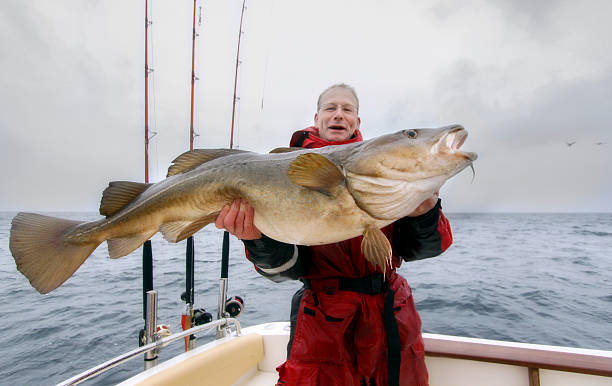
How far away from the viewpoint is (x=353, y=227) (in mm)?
1835

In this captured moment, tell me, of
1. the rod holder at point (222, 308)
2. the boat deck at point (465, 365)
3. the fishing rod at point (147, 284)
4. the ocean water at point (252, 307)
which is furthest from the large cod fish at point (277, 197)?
the ocean water at point (252, 307)

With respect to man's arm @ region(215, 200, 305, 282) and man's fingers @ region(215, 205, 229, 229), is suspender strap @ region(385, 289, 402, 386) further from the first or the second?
man's fingers @ region(215, 205, 229, 229)

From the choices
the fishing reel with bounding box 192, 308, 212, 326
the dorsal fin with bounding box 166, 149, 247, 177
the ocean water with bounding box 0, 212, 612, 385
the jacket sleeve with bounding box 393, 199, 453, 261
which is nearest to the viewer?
the jacket sleeve with bounding box 393, 199, 453, 261

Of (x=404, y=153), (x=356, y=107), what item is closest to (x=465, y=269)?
(x=356, y=107)

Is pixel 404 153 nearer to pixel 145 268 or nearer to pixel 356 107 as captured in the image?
pixel 356 107

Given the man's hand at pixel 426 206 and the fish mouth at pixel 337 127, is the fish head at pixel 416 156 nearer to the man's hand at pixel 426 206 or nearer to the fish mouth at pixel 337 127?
the man's hand at pixel 426 206

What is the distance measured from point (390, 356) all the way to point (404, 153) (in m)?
1.38

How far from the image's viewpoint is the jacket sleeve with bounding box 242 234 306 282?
2.26 m

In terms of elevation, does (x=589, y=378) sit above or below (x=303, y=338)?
below

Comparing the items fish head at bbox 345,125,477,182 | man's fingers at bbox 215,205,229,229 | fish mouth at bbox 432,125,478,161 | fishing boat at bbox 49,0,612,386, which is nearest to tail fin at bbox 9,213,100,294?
fishing boat at bbox 49,0,612,386

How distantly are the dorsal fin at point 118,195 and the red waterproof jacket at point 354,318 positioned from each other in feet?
3.30

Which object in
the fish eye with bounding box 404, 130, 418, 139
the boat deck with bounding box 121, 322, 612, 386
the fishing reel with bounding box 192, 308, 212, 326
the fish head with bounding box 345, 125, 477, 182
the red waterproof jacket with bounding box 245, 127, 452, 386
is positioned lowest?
the boat deck with bounding box 121, 322, 612, 386

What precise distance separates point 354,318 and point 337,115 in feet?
5.69

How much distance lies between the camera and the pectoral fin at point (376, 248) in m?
1.72
